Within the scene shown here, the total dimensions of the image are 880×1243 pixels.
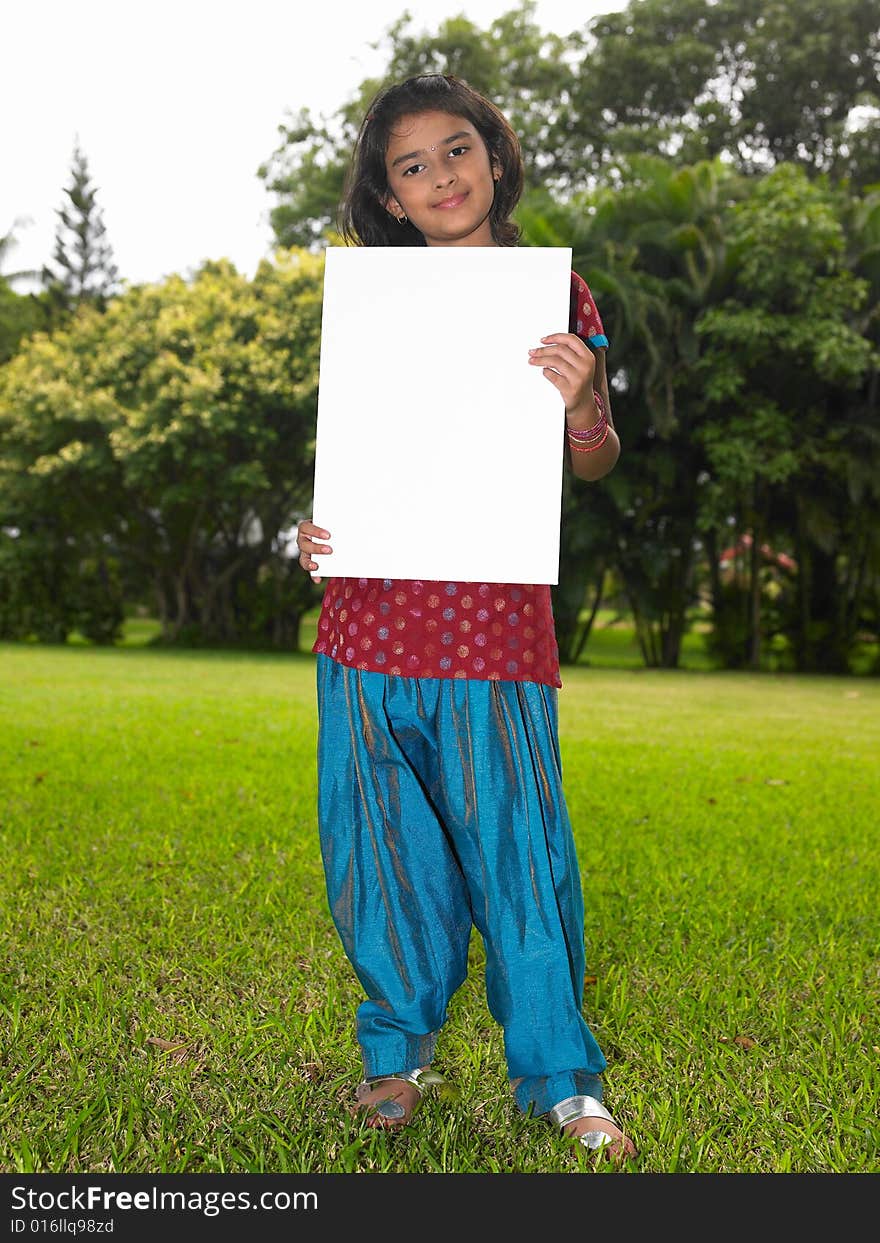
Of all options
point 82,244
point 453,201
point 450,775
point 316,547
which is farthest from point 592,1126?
point 82,244

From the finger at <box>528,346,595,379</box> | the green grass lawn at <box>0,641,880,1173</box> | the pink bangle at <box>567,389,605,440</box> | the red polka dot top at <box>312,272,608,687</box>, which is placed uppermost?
the finger at <box>528,346,595,379</box>

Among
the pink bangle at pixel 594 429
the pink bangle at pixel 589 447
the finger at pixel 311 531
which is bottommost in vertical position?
the finger at pixel 311 531

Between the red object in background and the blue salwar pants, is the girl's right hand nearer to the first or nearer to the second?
the blue salwar pants

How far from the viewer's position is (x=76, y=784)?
4.73m

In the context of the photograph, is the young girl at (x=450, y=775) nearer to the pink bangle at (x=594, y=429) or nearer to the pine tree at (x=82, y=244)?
the pink bangle at (x=594, y=429)

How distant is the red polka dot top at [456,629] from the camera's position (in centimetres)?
187

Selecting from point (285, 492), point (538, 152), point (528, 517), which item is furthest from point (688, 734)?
point (538, 152)

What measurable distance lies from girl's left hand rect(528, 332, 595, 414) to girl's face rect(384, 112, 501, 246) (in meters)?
0.27

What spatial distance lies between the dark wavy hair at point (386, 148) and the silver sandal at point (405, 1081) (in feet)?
4.74

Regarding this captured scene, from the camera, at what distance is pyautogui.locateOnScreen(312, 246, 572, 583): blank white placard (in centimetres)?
183

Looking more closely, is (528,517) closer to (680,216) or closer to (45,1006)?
(45,1006)

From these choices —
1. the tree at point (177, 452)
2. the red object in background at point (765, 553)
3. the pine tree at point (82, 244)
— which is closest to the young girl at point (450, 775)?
the red object in background at point (765, 553)

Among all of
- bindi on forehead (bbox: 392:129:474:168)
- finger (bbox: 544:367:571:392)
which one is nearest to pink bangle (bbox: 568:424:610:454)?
finger (bbox: 544:367:571:392)

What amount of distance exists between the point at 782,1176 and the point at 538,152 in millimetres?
15996
